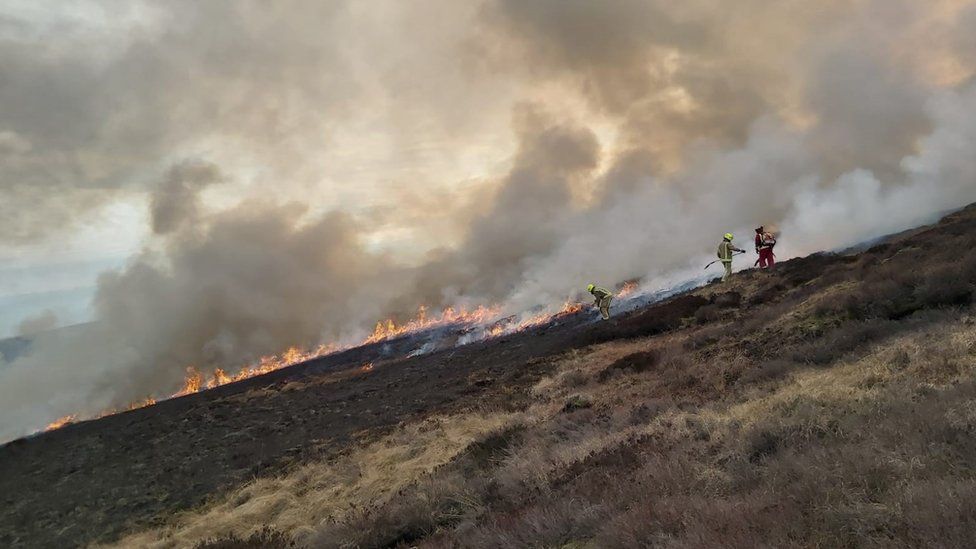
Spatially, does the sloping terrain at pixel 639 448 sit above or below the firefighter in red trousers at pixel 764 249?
below

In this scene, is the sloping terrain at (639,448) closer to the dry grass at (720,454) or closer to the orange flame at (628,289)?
the dry grass at (720,454)

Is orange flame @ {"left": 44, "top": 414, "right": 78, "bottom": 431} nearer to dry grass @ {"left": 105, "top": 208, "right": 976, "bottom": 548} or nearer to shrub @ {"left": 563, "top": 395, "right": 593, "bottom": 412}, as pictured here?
dry grass @ {"left": 105, "top": 208, "right": 976, "bottom": 548}

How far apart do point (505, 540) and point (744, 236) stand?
172 feet

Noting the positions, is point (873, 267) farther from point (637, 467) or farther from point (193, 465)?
point (193, 465)

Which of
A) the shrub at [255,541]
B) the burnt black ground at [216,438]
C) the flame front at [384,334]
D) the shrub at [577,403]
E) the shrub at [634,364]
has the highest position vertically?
the flame front at [384,334]

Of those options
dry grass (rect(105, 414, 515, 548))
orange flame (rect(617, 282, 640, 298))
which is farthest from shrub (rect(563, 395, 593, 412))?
orange flame (rect(617, 282, 640, 298))

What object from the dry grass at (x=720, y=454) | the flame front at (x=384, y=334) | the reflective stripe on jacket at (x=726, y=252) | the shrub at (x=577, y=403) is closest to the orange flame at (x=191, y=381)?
the flame front at (x=384, y=334)

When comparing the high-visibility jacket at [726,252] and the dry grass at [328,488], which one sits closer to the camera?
the dry grass at [328,488]

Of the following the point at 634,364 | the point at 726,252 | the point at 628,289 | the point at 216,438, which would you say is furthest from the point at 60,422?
the point at 726,252

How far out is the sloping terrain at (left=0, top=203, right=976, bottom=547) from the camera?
4508mm

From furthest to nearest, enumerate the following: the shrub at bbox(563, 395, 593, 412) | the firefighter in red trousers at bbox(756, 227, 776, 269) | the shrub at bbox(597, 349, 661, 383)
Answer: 1. the firefighter in red trousers at bbox(756, 227, 776, 269)
2. the shrub at bbox(597, 349, 661, 383)
3. the shrub at bbox(563, 395, 593, 412)

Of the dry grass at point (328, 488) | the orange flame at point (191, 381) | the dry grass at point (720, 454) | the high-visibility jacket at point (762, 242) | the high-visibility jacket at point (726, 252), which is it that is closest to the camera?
the dry grass at point (720, 454)

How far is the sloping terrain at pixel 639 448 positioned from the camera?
14.8ft

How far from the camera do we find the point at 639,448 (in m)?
7.44
